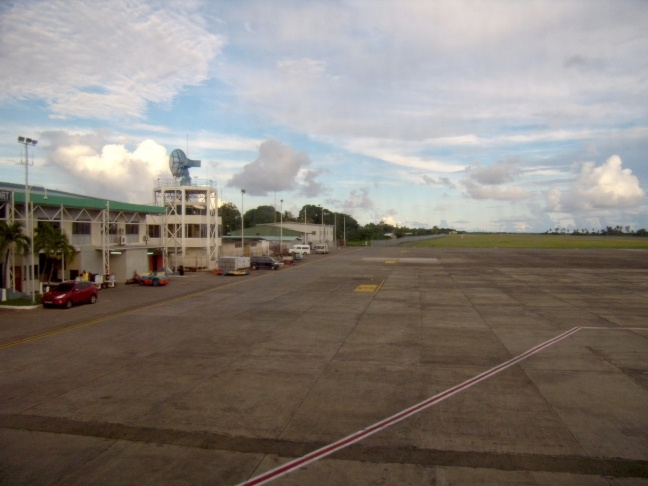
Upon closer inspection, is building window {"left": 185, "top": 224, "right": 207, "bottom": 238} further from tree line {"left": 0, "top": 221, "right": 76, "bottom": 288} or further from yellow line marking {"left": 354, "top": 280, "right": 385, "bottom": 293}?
yellow line marking {"left": 354, "top": 280, "right": 385, "bottom": 293}

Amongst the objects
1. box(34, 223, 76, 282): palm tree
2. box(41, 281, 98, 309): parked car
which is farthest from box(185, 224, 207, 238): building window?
box(41, 281, 98, 309): parked car

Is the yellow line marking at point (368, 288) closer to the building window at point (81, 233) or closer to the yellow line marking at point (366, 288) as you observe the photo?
the yellow line marking at point (366, 288)

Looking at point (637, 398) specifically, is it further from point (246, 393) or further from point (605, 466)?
point (246, 393)

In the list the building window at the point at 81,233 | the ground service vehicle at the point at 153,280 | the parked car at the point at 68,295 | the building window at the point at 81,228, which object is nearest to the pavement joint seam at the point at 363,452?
the parked car at the point at 68,295

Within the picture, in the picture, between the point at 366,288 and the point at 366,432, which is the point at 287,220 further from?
the point at 366,432

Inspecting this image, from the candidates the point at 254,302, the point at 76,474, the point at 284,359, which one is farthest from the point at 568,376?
the point at 254,302

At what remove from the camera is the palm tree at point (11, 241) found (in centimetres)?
2941

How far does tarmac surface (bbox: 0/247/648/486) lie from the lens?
8.24 metres

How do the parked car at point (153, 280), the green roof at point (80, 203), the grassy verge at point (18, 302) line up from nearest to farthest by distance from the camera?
the grassy verge at point (18, 302)
the green roof at point (80, 203)
the parked car at point (153, 280)

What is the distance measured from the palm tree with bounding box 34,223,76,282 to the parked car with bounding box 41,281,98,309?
5.46 meters

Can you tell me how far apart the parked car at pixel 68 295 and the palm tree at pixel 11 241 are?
14.9 ft

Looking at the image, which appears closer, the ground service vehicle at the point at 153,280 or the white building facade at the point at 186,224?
the ground service vehicle at the point at 153,280

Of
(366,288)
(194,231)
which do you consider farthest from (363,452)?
(194,231)

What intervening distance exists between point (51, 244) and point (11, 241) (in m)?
2.64
